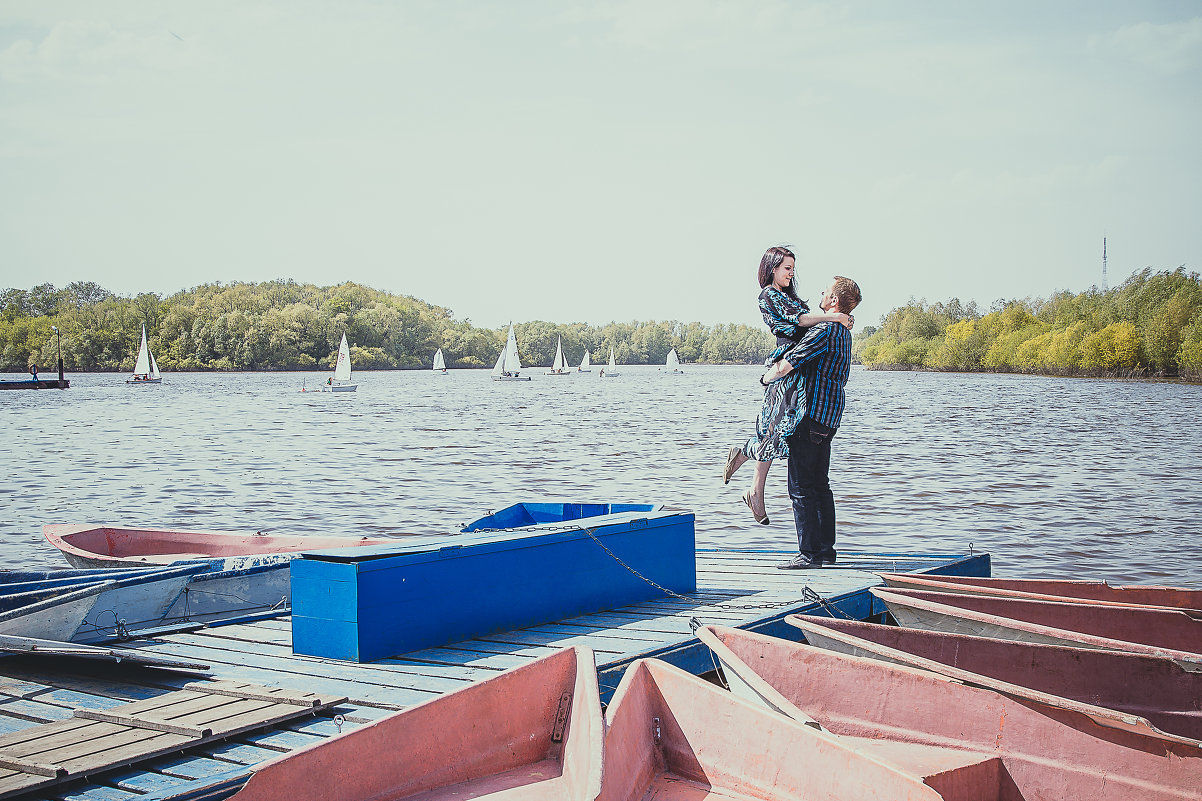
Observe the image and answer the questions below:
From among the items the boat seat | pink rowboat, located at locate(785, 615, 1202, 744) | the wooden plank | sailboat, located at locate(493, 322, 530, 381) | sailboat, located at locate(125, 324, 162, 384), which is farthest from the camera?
sailboat, located at locate(493, 322, 530, 381)

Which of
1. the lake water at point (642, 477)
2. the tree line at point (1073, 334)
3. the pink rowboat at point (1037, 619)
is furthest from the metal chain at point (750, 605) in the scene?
the tree line at point (1073, 334)

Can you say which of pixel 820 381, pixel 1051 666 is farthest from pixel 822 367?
pixel 1051 666

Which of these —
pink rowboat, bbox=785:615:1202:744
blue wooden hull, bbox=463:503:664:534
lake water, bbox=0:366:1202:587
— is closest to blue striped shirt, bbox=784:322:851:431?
blue wooden hull, bbox=463:503:664:534

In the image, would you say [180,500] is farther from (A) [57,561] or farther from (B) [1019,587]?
(B) [1019,587]

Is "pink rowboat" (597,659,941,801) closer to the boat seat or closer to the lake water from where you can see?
the boat seat

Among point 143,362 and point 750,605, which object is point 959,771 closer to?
point 750,605

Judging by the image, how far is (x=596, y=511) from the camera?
785 centimetres

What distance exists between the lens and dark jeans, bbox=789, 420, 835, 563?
723 cm

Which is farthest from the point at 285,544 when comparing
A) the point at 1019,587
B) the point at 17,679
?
the point at 1019,587

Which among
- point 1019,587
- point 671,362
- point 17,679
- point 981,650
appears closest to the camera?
point 17,679

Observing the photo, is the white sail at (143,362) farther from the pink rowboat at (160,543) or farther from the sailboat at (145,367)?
the pink rowboat at (160,543)

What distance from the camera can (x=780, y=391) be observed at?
7340 millimetres

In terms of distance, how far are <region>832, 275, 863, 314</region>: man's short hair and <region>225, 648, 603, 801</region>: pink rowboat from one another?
148 inches

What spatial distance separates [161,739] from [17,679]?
1674 millimetres
